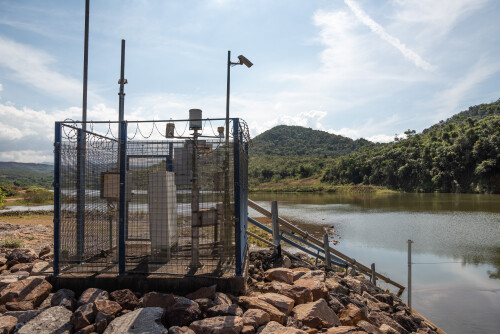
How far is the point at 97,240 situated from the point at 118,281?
1594 mm

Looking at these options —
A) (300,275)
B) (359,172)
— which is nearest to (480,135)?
(359,172)

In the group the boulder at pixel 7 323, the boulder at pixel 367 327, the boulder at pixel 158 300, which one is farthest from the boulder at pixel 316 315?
the boulder at pixel 7 323

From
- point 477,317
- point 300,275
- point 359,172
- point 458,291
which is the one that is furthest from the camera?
point 359,172

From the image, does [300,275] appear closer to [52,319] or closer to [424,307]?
[52,319]

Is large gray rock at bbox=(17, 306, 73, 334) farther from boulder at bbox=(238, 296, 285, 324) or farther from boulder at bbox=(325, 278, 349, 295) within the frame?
boulder at bbox=(325, 278, 349, 295)

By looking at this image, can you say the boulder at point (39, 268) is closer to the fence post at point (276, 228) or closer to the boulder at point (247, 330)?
the boulder at point (247, 330)

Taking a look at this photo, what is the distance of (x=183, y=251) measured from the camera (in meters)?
6.88

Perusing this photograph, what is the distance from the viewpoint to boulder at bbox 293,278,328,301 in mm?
5742

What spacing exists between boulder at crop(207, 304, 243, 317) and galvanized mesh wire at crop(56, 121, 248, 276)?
887 mm

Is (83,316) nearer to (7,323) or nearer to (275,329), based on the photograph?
(7,323)

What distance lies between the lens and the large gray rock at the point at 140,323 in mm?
4340

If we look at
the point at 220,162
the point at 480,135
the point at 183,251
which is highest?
the point at 480,135

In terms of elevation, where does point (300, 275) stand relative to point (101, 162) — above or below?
below

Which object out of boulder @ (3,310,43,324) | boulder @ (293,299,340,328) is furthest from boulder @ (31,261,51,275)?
boulder @ (293,299,340,328)
